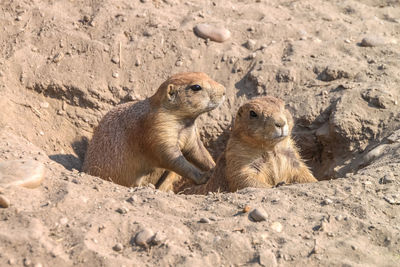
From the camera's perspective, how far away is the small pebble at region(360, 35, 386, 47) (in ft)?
28.1

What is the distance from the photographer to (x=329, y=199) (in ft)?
16.6

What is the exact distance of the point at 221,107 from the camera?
862cm

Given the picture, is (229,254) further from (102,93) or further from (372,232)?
(102,93)

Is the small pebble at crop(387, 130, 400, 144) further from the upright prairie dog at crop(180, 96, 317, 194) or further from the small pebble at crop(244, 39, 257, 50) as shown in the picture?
the small pebble at crop(244, 39, 257, 50)

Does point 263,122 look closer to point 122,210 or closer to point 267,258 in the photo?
point 122,210

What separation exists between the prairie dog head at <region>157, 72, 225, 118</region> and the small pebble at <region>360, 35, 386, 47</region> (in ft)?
8.66

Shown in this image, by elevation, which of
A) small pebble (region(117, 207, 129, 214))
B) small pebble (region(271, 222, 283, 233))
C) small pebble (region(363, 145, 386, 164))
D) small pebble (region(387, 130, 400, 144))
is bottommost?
small pebble (region(363, 145, 386, 164))

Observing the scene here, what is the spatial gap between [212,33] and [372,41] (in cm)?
229

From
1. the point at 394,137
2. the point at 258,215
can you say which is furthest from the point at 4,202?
the point at 394,137

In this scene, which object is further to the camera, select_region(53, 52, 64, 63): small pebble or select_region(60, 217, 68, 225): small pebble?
select_region(53, 52, 64, 63): small pebble

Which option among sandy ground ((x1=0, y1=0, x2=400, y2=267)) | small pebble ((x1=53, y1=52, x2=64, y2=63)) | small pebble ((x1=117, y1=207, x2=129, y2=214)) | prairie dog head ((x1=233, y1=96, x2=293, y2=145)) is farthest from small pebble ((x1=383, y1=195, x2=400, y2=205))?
small pebble ((x1=53, y1=52, x2=64, y2=63))

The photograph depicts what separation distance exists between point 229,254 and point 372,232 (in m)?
1.13

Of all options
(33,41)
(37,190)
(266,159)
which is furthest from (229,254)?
(33,41)

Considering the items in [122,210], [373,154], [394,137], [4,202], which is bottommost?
[373,154]
